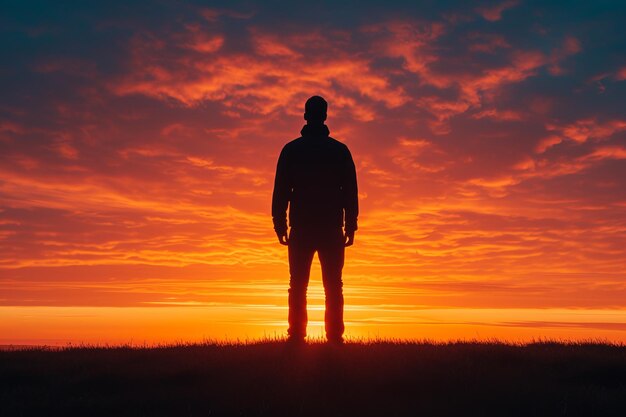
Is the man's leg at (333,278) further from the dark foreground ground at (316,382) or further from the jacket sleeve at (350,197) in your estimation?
the dark foreground ground at (316,382)

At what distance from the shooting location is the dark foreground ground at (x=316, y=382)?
28.8 ft

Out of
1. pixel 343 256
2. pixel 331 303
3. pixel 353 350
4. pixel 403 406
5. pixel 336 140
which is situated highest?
pixel 336 140

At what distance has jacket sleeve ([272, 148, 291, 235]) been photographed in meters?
11.8

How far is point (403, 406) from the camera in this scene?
344 inches

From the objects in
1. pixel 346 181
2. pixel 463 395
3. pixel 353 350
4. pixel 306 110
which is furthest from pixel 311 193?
pixel 463 395

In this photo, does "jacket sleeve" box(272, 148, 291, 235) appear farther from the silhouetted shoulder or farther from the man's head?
the man's head

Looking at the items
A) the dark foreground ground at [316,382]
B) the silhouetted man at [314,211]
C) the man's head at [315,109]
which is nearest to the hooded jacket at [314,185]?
the silhouetted man at [314,211]

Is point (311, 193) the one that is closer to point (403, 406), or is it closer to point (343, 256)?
point (343, 256)

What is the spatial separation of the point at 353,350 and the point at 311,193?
118 inches

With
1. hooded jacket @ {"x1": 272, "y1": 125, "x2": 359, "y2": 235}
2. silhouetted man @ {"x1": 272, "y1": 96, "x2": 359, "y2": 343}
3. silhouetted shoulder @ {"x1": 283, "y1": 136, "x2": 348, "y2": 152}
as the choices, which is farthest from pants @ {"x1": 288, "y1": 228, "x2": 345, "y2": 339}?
silhouetted shoulder @ {"x1": 283, "y1": 136, "x2": 348, "y2": 152}

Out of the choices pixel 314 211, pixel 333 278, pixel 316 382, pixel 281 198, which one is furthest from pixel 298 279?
pixel 316 382

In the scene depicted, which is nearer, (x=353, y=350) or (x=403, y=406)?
(x=403, y=406)

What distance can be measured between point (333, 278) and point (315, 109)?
319 cm

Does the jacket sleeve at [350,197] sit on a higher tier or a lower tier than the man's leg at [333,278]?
higher
